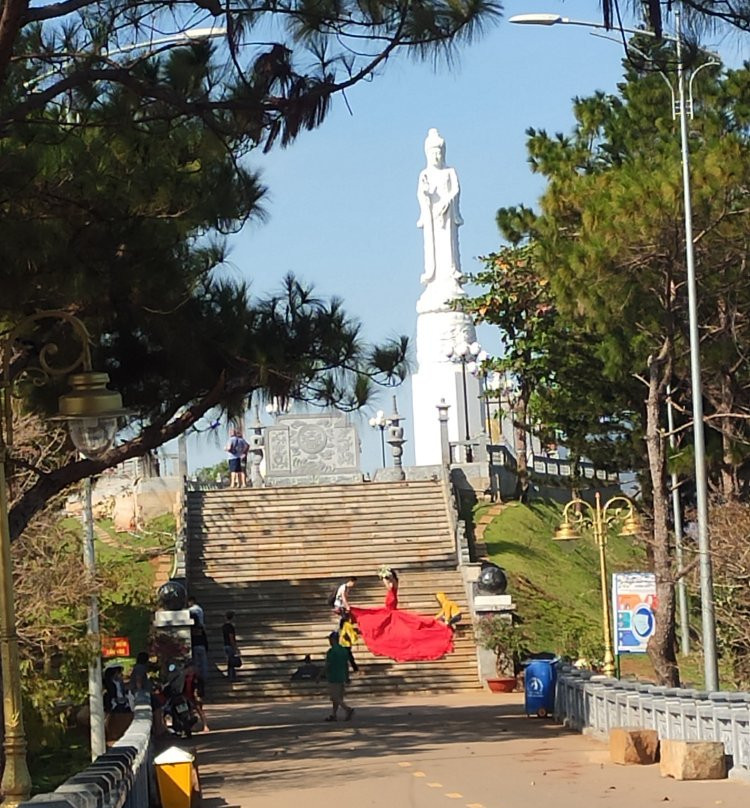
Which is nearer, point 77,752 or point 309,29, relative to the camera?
point 309,29

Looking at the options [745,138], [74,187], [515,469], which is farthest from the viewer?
[515,469]

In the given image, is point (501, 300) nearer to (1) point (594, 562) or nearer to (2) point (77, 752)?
(1) point (594, 562)

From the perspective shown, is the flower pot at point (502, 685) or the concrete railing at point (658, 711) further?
the flower pot at point (502, 685)

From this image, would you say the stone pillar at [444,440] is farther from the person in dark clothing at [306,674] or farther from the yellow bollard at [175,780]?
the yellow bollard at [175,780]

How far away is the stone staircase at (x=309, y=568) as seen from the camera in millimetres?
32781

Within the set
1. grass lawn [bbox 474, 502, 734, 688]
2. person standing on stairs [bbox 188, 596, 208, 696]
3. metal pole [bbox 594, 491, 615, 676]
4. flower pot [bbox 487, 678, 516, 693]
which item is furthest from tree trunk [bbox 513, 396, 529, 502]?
metal pole [bbox 594, 491, 615, 676]

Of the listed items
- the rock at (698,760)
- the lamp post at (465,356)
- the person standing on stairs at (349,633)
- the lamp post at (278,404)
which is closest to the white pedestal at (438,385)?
the lamp post at (465,356)

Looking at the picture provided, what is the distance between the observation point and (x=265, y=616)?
1415 inches

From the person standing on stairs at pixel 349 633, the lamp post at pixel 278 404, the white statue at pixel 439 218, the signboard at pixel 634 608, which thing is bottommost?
the person standing on stairs at pixel 349 633

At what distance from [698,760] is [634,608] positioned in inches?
205

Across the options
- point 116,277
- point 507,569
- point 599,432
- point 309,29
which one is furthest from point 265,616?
point 309,29

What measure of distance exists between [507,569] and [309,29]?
2797cm

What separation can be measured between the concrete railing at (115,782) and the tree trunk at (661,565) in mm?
8011

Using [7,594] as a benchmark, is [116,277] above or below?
above
